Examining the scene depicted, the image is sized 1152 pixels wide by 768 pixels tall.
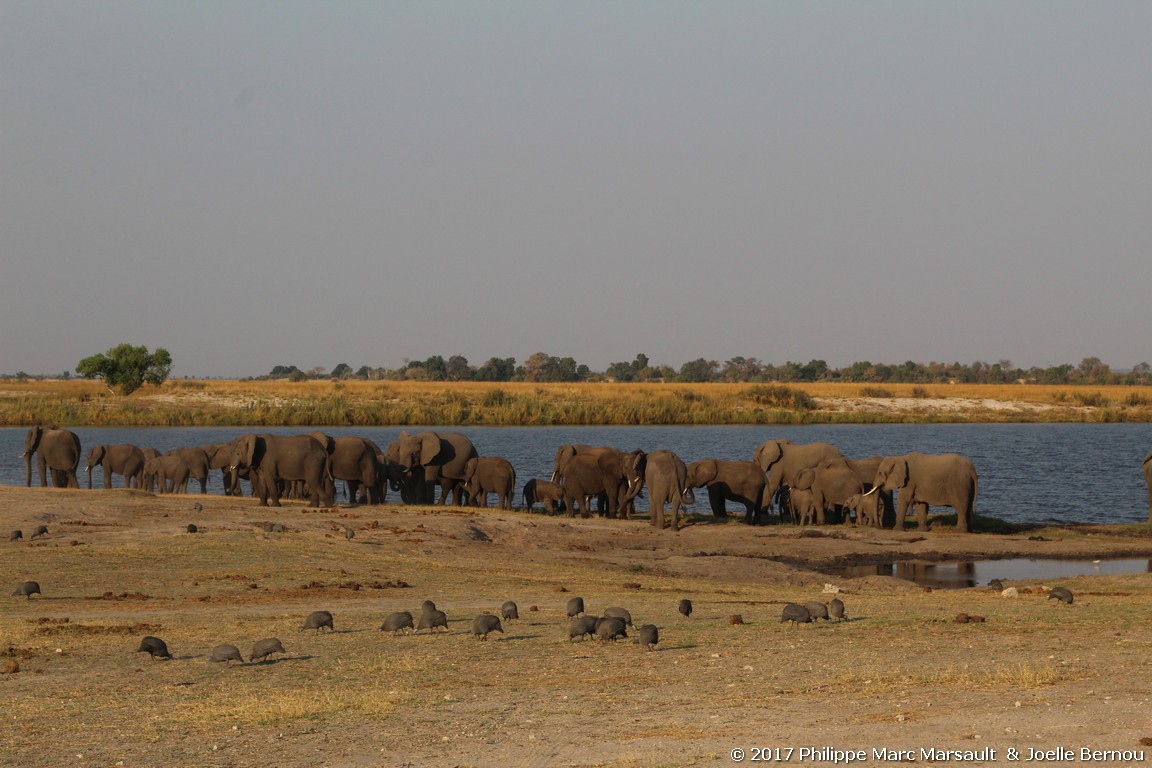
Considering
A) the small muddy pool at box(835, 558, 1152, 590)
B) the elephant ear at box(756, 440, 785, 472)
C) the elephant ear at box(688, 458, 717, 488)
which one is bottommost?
the small muddy pool at box(835, 558, 1152, 590)

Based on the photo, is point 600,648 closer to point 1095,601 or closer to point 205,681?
point 205,681

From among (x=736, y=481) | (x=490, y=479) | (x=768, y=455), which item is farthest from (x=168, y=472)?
(x=768, y=455)

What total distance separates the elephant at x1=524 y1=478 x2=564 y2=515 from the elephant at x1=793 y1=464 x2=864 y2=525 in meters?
6.86

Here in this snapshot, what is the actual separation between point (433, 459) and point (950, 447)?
45.0 metres

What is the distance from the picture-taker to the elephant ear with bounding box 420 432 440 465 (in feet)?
128

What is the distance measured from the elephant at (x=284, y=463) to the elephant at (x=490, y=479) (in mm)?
4742

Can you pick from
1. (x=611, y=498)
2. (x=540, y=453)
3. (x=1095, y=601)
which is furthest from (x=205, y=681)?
(x=540, y=453)

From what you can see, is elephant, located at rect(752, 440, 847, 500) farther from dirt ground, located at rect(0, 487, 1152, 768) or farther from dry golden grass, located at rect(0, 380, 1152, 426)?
dry golden grass, located at rect(0, 380, 1152, 426)

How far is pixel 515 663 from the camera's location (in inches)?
529

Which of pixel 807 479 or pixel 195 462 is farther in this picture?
pixel 195 462

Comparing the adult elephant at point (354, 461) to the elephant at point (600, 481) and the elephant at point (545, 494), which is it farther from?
the elephant at point (600, 481)

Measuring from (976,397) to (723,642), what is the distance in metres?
112

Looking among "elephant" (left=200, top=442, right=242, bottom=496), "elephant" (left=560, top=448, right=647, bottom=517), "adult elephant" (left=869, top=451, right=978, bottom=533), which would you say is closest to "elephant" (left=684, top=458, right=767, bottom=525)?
"elephant" (left=560, top=448, right=647, bottom=517)

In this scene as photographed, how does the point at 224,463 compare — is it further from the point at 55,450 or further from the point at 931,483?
the point at 931,483
